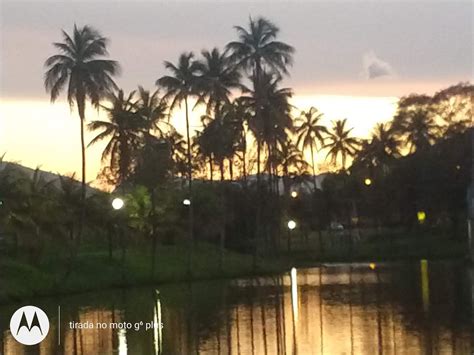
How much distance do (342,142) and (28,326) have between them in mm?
66244

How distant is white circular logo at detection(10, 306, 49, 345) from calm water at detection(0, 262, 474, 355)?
5.33 ft

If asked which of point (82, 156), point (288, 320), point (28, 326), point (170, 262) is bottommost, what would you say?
point (288, 320)

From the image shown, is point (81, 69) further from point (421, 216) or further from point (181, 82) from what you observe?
point (421, 216)

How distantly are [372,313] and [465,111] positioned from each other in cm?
3284

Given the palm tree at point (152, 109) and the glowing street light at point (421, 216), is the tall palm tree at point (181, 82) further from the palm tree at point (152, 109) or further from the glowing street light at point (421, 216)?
the glowing street light at point (421, 216)

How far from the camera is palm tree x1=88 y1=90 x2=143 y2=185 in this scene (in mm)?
42656

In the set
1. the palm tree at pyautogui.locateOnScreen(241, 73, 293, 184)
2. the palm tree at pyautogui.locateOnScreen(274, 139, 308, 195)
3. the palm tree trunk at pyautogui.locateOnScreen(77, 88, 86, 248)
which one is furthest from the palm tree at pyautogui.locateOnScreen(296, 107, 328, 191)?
the palm tree trunk at pyautogui.locateOnScreen(77, 88, 86, 248)

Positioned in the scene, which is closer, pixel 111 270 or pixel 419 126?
pixel 111 270

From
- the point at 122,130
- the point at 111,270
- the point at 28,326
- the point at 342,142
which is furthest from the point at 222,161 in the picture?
the point at 28,326

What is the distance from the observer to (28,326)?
12672mm

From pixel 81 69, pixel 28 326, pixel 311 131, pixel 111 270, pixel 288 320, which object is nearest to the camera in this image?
pixel 28 326

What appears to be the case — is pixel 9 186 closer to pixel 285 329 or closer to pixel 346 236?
pixel 285 329

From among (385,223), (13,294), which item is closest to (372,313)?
(13,294)

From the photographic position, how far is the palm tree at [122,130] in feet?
140
